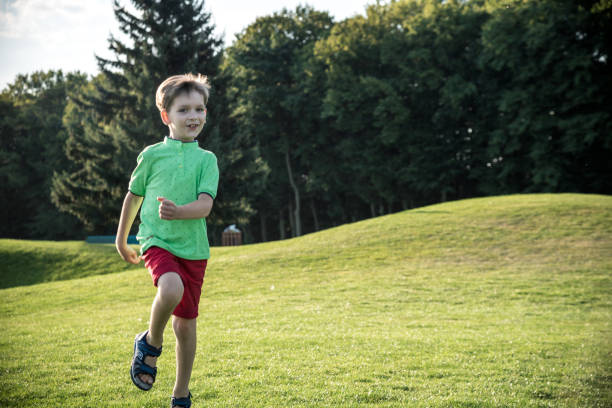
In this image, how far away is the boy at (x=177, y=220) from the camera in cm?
345

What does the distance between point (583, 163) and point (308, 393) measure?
120 feet

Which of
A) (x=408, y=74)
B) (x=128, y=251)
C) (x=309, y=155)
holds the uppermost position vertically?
(x=408, y=74)

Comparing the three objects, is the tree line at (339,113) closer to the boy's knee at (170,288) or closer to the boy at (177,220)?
the boy at (177,220)

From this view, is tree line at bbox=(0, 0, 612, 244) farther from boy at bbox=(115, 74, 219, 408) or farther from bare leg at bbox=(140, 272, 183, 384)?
bare leg at bbox=(140, 272, 183, 384)

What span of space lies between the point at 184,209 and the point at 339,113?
1574 inches

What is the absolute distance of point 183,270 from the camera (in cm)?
354

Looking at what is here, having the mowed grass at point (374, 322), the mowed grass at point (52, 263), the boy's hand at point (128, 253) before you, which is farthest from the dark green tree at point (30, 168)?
the boy's hand at point (128, 253)

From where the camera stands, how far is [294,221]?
51.5 m

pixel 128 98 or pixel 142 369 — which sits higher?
pixel 128 98

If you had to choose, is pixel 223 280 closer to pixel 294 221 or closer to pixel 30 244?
pixel 30 244

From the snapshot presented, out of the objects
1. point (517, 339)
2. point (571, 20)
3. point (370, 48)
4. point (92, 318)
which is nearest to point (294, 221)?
point (370, 48)

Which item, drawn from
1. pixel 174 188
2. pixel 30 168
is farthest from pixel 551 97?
pixel 30 168

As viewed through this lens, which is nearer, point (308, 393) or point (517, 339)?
point (308, 393)

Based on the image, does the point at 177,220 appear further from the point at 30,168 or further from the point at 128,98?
the point at 30,168
